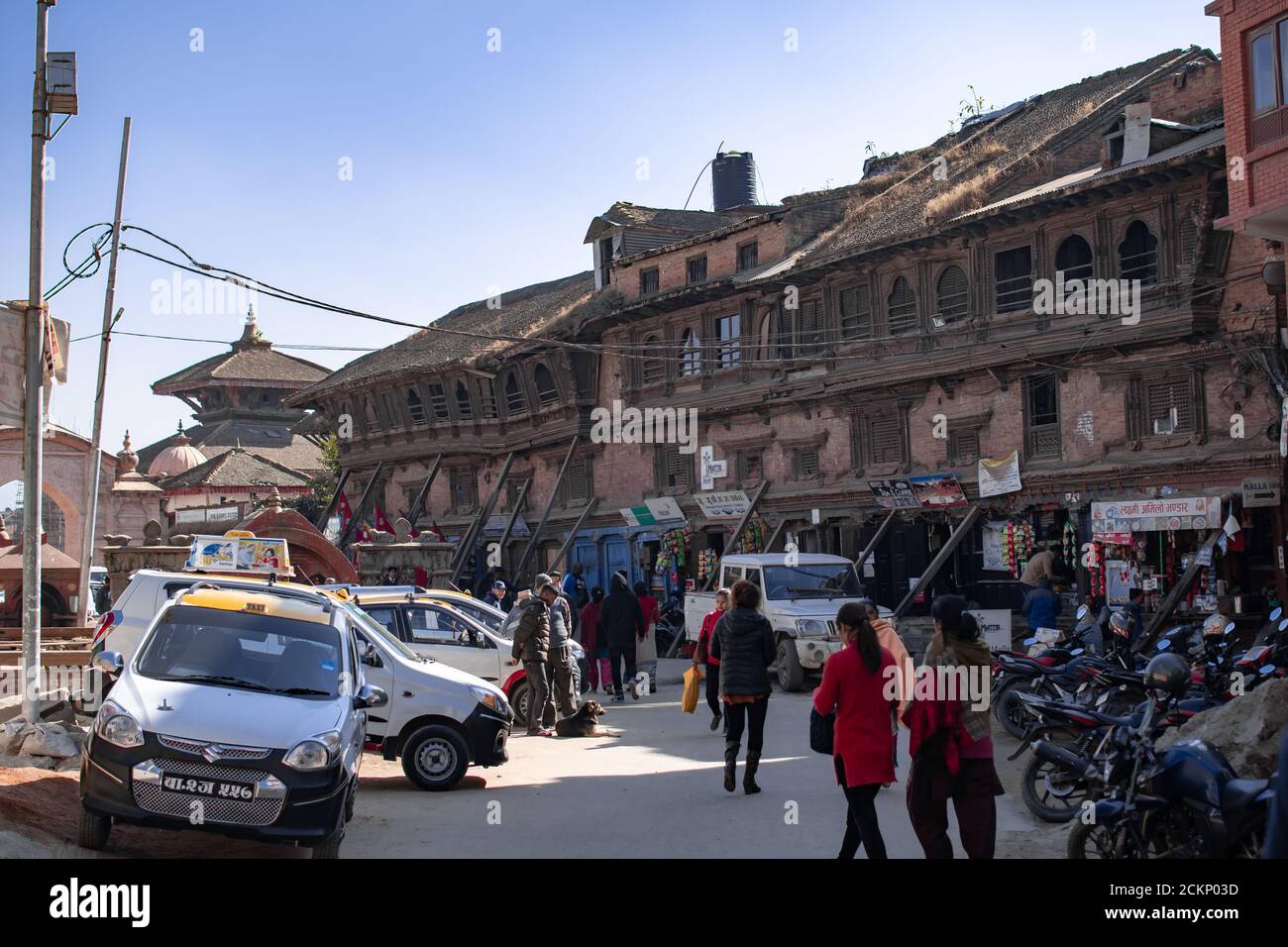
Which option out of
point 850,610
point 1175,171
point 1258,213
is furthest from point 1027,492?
point 850,610

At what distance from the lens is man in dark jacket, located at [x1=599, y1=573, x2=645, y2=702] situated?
21172 mm

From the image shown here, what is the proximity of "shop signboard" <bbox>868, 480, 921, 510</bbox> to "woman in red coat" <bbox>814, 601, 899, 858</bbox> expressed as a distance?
774 inches

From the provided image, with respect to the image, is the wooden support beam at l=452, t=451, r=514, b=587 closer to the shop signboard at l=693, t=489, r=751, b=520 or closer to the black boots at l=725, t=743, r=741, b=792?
the shop signboard at l=693, t=489, r=751, b=520

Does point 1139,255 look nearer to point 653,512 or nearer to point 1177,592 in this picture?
point 1177,592

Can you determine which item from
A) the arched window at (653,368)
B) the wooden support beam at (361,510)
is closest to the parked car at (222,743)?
the arched window at (653,368)

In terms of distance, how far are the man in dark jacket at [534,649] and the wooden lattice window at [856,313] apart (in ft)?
50.3

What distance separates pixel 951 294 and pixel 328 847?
71.3 feet

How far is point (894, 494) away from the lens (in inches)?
1122

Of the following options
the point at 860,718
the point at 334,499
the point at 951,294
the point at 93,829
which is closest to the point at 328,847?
the point at 93,829

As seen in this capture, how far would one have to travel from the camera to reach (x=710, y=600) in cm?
2441

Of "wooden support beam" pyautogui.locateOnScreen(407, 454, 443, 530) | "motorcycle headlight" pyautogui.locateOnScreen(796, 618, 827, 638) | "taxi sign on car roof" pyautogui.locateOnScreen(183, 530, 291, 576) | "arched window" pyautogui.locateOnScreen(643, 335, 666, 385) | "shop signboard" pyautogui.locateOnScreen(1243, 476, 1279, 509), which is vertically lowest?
"motorcycle headlight" pyautogui.locateOnScreen(796, 618, 827, 638)

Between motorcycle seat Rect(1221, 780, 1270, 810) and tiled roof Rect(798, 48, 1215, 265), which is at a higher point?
tiled roof Rect(798, 48, 1215, 265)

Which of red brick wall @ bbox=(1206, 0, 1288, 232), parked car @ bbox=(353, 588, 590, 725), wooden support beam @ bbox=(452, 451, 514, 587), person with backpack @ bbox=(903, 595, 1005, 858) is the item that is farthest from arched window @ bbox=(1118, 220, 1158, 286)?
wooden support beam @ bbox=(452, 451, 514, 587)

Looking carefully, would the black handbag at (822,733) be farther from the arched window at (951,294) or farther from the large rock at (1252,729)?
the arched window at (951,294)
